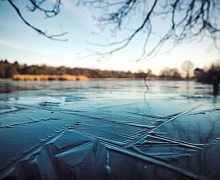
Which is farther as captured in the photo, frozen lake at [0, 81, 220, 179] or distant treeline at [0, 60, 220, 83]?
distant treeline at [0, 60, 220, 83]

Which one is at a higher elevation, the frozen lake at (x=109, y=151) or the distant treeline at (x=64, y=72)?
the distant treeline at (x=64, y=72)

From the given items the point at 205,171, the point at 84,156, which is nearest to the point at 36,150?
the point at 84,156

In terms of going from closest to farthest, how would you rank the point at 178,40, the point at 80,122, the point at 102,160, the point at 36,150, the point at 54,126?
the point at 102,160 < the point at 36,150 < the point at 54,126 < the point at 80,122 < the point at 178,40

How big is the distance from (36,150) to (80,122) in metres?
1.48

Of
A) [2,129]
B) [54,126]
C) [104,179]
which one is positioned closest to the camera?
[104,179]

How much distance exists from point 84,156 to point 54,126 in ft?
5.00

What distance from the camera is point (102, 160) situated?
71.6 inches

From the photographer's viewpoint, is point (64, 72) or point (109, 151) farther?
point (64, 72)

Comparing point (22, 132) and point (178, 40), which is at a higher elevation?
point (178, 40)

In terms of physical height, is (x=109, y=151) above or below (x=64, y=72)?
below

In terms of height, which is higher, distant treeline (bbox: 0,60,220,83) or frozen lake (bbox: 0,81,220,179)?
distant treeline (bbox: 0,60,220,83)

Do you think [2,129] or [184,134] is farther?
[2,129]

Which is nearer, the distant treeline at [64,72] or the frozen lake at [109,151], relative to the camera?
the frozen lake at [109,151]

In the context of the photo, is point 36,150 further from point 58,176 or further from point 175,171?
point 175,171
